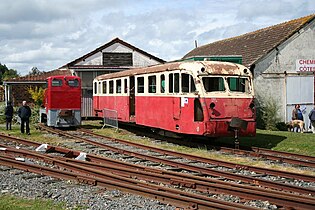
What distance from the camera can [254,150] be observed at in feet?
46.2

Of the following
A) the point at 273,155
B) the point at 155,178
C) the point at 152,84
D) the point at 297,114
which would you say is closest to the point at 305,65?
the point at 297,114

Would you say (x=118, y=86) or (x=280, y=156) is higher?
(x=118, y=86)

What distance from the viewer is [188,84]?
14.3 meters

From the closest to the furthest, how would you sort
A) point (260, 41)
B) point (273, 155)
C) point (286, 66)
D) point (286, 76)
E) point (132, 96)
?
1. point (273, 155)
2. point (132, 96)
3. point (286, 76)
4. point (286, 66)
5. point (260, 41)

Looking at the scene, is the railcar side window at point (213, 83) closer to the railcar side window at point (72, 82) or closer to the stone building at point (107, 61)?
the railcar side window at point (72, 82)

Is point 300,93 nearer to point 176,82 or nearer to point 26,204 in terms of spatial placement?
point 176,82

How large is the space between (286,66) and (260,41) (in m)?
2.62

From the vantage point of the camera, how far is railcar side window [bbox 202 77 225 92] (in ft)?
46.3

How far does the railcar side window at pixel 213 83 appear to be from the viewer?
14.1 meters

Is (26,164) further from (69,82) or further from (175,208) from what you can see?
(69,82)

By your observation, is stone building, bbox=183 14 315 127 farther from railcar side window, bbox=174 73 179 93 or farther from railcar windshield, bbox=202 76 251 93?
railcar side window, bbox=174 73 179 93

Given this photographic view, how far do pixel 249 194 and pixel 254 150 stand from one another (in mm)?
6767

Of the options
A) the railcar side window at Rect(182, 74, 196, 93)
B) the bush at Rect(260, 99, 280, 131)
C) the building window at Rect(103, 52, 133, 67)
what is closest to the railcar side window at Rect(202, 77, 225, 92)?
the railcar side window at Rect(182, 74, 196, 93)

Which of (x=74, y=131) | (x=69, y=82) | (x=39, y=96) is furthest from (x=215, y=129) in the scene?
(x=39, y=96)
